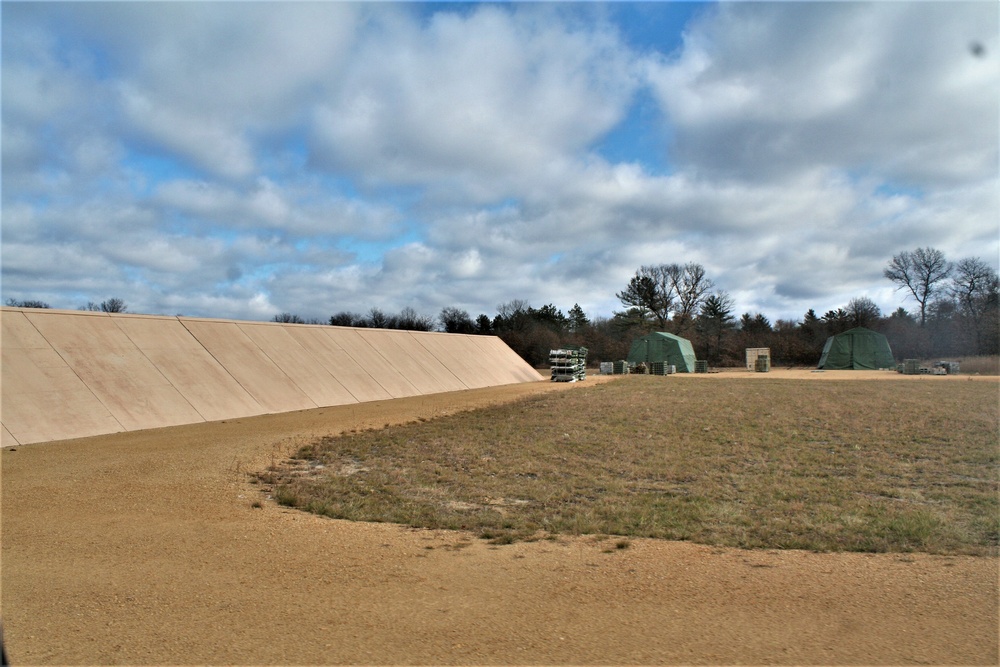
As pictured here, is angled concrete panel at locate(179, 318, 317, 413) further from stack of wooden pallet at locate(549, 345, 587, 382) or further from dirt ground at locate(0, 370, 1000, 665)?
stack of wooden pallet at locate(549, 345, 587, 382)

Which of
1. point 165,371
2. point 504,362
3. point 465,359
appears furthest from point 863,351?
point 165,371

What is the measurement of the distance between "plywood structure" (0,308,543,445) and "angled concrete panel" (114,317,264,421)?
27mm

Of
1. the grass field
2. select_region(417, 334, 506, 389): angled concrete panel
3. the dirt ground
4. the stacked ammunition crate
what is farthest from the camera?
the stacked ammunition crate

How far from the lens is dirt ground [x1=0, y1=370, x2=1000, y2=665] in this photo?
131 inches

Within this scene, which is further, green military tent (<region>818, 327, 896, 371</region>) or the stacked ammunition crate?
green military tent (<region>818, 327, 896, 371</region>)

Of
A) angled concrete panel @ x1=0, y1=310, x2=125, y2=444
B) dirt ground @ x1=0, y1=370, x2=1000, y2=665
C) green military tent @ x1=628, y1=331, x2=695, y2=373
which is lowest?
dirt ground @ x1=0, y1=370, x2=1000, y2=665

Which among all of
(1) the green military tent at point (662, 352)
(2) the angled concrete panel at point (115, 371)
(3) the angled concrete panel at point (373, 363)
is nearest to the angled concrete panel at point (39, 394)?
(2) the angled concrete panel at point (115, 371)

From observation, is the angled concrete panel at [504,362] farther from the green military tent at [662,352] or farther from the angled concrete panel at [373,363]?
the green military tent at [662,352]

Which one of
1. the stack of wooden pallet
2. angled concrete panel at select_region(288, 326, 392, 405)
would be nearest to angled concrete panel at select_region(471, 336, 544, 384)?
the stack of wooden pallet

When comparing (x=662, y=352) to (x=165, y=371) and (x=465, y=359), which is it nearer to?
(x=465, y=359)

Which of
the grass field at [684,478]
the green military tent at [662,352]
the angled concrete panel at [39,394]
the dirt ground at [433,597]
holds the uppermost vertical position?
the green military tent at [662,352]

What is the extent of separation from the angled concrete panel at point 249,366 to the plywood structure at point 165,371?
0.11 feet

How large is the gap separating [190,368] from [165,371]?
722mm

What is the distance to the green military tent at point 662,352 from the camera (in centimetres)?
4303
